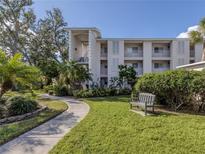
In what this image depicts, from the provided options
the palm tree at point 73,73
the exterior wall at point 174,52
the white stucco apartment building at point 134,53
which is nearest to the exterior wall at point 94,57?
the white stucco apartment building at point 134,53

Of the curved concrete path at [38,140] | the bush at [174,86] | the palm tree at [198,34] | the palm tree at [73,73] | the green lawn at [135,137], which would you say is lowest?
the curved concrete path at [38,140]

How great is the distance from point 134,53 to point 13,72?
2135 cm

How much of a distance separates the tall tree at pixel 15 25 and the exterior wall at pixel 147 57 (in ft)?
68.8

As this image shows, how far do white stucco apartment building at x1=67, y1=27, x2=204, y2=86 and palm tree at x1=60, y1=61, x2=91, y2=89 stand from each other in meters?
5.10

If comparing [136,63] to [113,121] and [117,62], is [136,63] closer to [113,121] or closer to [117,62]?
[117,62]

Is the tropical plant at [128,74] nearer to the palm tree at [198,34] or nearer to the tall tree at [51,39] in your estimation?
the palm tree at [198,34]

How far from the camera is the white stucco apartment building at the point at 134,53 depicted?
2772 cm

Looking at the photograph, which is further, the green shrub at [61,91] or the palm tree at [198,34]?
the palm tree at [198,34]

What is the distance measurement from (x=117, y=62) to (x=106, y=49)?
119 inches

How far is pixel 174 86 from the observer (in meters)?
10.2

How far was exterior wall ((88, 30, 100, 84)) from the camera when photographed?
994 inches

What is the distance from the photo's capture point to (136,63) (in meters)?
29.8

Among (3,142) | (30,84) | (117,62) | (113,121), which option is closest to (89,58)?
(117,62)

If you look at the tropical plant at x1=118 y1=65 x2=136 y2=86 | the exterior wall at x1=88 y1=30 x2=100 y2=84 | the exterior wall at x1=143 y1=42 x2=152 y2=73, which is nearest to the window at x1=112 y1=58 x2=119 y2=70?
the exterior wall at x1=88 y1=30 x2=100 y2=84
